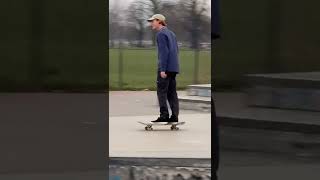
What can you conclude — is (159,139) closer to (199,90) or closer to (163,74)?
(163,74)

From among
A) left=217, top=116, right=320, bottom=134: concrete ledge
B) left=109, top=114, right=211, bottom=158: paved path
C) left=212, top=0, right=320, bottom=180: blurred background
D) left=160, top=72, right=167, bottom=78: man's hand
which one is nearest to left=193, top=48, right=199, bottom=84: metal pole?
left=212, top=0, right=320, bottom=180: blurred background

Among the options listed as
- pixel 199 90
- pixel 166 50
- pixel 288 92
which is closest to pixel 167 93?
pixel 166 50

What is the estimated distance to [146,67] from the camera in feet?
41.8

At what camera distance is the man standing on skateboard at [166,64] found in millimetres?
8586

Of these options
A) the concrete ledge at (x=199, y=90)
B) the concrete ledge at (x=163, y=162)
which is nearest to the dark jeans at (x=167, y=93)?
the concrete ledge at (x=163, y=162)

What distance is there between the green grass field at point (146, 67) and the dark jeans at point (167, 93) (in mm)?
2739

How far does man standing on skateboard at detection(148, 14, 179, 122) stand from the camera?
8586 millimetres

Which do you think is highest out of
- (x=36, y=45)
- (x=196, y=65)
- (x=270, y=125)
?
(x=36, y=45)

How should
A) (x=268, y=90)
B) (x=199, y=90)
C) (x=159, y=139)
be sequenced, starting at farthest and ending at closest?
1. (x=199, y=90)
2. (x=268, y=90)
3. (x=159, y=139)

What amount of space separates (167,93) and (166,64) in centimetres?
48

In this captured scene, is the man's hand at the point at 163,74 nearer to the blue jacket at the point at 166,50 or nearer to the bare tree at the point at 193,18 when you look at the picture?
the blue jacket at the point at 166,50

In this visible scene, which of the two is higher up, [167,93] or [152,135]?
[167,93]

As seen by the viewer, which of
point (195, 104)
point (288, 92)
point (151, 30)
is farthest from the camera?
point (151, 30)

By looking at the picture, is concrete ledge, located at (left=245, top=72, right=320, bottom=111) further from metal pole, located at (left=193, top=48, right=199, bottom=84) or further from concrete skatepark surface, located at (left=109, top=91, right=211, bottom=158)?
metal pole, located at (left=193, top=48, right=199, bottom=84)
